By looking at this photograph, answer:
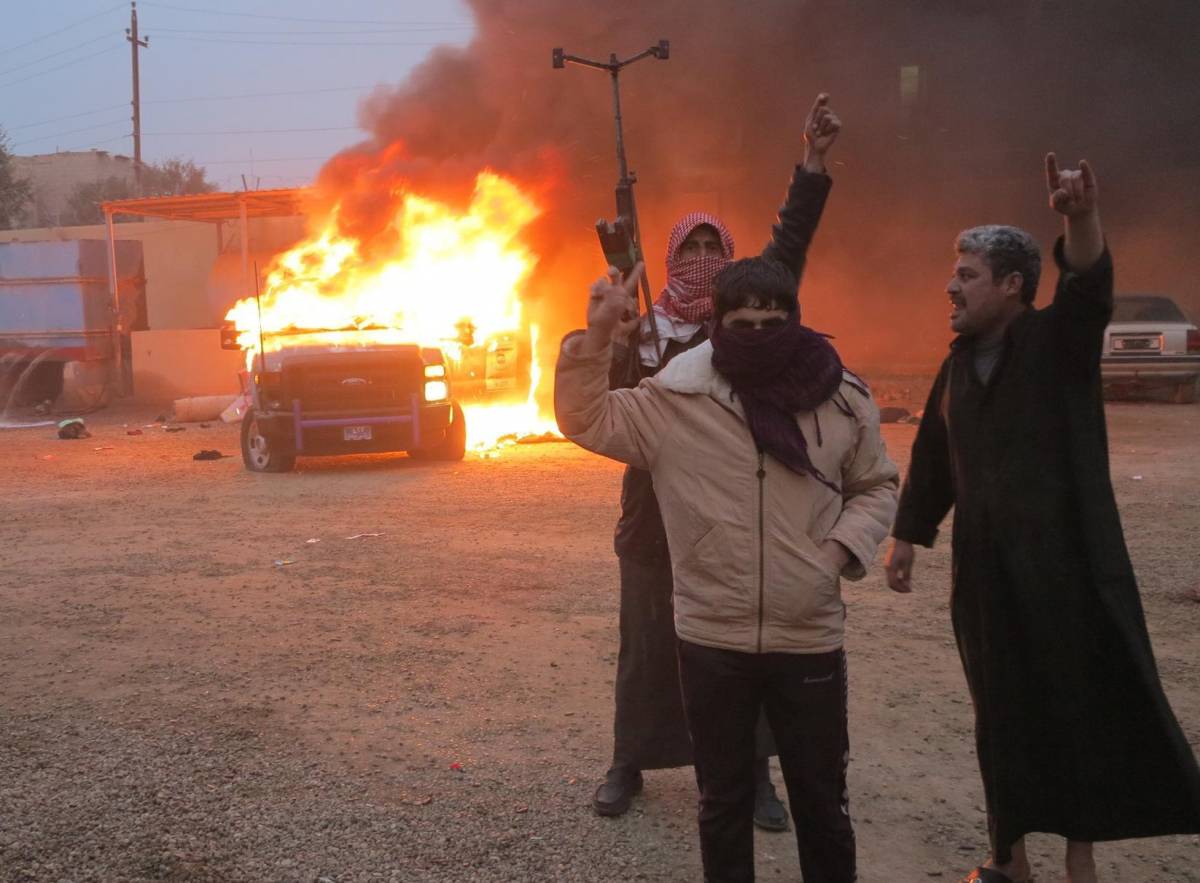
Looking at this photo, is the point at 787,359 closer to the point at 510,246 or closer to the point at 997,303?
the point at 997,303

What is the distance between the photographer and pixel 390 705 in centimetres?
456

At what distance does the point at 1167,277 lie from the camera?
68.9ft

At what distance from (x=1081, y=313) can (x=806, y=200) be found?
0.87 m

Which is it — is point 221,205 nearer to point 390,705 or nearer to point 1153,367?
point 1153,367

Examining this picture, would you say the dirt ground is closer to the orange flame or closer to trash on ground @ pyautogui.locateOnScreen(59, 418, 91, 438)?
the orange flame

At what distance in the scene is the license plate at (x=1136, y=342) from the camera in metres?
15.6

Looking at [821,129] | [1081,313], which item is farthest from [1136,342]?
[1081,313]

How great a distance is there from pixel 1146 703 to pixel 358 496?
8.01m

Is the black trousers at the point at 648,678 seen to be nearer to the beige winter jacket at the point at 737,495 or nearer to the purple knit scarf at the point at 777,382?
the beige winter jacket at the point at 737,495

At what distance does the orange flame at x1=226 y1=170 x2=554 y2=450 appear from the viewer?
12.9 metres

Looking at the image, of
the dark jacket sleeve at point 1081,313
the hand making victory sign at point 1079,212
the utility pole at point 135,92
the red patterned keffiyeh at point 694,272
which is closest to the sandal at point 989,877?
the dark jacket sleeve at point 1081,313

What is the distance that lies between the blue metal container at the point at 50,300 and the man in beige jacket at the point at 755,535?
2067 centimetres

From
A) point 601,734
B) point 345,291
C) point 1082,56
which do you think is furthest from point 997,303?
point 1082,56

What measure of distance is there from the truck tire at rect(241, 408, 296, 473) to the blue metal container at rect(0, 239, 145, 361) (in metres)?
10.8
